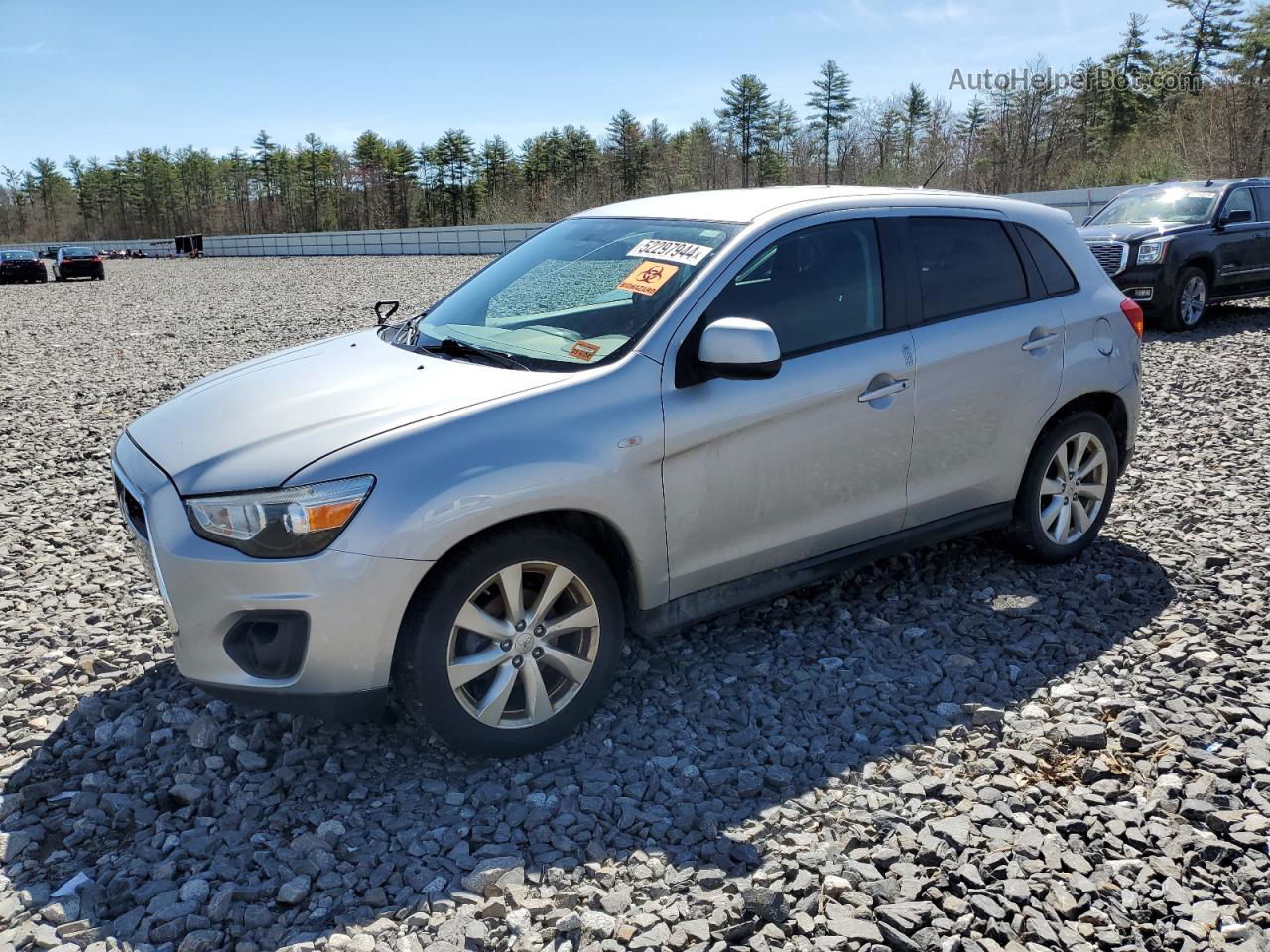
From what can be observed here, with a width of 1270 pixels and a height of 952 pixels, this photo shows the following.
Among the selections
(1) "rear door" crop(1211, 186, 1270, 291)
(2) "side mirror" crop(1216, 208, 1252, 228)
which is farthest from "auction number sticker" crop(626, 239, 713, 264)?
(2) "side mirror" crop(1216, 208, 1252, 228)

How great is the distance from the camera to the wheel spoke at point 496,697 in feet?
10.6

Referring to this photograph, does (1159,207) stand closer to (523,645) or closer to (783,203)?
(783,203)

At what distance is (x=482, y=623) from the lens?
3170 mm

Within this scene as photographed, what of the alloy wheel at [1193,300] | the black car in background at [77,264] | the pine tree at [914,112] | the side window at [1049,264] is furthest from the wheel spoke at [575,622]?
the pine tree at [914,112]

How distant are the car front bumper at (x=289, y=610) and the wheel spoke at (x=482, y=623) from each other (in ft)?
0.67

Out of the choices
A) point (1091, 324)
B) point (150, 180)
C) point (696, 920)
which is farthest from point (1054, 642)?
point (150, 180)

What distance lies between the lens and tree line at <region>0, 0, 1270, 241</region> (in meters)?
43.4

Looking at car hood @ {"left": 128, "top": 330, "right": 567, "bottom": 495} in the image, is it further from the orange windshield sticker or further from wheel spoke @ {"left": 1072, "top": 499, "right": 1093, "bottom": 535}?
→ wheel spoke @ {"left": 1072, "top": 499, "right": 1093, "bottom": 535}

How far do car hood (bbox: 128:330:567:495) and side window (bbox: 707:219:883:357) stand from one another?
0.86 m

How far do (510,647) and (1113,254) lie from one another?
1180cm

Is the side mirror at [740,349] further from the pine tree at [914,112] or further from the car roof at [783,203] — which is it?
the pine tree at [914,112]

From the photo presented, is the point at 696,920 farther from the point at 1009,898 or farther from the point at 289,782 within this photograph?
the point at 289,782

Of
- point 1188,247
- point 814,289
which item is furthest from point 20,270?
point 814,289

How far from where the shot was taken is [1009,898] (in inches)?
106
